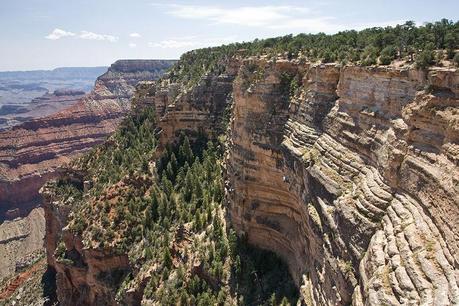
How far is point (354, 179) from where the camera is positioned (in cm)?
2986

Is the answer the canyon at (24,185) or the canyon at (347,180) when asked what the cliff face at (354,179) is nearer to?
the canyon at (347,180)

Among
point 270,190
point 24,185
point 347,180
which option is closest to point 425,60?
point 347,180

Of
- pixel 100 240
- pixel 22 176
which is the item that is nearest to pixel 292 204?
pixel 100 240

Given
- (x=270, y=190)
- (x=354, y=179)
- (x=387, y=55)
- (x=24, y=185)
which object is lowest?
(x=24, y=185)

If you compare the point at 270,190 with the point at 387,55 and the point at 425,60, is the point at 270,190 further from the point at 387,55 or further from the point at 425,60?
the point at 425,60

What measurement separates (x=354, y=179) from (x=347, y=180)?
637mm

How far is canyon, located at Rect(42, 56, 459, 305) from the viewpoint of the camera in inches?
821

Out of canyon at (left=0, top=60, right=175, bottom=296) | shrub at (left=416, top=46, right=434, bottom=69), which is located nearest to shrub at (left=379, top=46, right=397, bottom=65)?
shrub at (left=416, top=46, right=434, bottom=69)

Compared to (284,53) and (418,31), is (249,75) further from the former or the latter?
(418,31)

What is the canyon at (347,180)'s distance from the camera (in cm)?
2085

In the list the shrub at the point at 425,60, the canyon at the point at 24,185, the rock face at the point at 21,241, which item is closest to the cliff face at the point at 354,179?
the shrub at the point at 425,60

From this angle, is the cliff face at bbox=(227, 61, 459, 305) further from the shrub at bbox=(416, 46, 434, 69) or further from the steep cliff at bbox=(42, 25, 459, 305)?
the shrub at bbox=(416, 46, 434, 69)

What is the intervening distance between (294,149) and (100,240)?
116ft

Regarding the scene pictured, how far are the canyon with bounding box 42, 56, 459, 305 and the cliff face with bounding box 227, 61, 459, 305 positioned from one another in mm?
77
